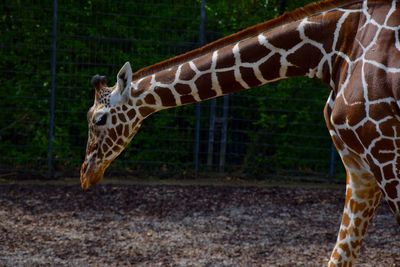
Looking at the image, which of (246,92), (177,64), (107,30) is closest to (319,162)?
(246,92)

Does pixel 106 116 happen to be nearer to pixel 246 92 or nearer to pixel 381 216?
pixel 381 216

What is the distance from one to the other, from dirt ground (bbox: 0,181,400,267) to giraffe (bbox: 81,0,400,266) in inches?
61.2

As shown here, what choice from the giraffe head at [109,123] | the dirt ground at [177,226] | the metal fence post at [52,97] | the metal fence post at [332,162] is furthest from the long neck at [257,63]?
the metal fence post at [332,162]

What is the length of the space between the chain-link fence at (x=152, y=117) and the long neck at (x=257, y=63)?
4.62m

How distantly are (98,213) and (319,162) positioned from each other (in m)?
3.22

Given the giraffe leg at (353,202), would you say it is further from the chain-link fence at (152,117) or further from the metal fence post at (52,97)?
the metal fence post at (52,97)

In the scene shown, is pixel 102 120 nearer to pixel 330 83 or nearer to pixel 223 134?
pixel 330 83

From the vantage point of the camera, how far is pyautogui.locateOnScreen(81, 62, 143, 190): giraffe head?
4.61 meters

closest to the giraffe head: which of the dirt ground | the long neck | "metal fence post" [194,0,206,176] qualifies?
the long neck

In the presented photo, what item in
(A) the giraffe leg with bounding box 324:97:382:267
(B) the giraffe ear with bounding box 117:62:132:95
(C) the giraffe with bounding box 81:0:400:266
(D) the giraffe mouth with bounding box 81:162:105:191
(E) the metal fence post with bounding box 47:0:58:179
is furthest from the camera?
(E) the metal fence post with bounding box 47:0:58:179

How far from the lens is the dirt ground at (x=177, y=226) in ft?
19.9

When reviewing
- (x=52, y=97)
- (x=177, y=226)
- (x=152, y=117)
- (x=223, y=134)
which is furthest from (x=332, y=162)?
(x=52, y=97)

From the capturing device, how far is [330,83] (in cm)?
422

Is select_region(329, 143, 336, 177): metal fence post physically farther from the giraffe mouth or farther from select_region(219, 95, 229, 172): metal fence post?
the giraffe mouth
